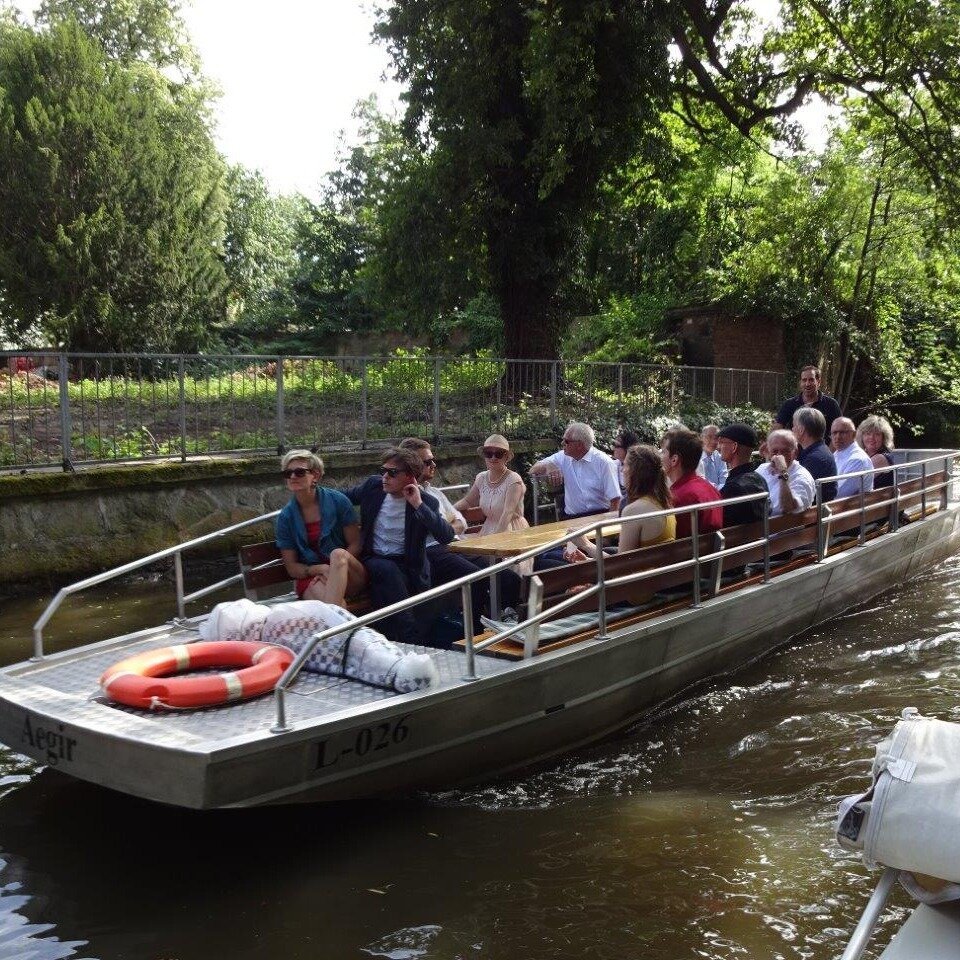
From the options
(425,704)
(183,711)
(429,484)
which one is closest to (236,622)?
(183,711)

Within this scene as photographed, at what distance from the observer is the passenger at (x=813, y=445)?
9.35 metres

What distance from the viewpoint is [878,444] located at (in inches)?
423

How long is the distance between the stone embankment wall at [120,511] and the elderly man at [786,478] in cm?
606

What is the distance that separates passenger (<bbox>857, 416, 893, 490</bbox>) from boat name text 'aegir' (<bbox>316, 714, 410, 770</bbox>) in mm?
7314

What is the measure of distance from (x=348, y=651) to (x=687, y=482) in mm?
2946

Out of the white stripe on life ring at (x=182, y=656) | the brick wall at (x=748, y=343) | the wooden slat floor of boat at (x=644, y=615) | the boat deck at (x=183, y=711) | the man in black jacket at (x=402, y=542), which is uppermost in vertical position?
the brick wall at (x=748, y=343)

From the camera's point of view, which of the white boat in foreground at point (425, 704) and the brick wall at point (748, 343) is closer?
the white boat in foreground at point (425, 704)

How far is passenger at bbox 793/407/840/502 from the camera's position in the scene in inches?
368

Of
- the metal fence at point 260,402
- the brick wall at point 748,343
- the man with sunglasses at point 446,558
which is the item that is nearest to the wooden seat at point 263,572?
the man with sunglasses at point 446,558

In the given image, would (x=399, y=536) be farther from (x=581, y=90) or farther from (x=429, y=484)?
(x=581, y=90)

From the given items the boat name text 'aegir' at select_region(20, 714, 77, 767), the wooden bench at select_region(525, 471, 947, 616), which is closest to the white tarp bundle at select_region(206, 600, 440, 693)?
the wooden bench at select_region(525, 471, 947, 616)

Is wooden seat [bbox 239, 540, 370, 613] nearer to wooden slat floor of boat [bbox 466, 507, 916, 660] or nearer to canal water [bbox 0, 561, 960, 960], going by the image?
wooden slat floor of boat [bbox 466, 507, 916, 660]

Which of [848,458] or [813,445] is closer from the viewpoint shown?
[813,445]

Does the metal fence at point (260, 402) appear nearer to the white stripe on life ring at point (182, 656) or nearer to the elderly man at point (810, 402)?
the elderly man at point (810, 402)
